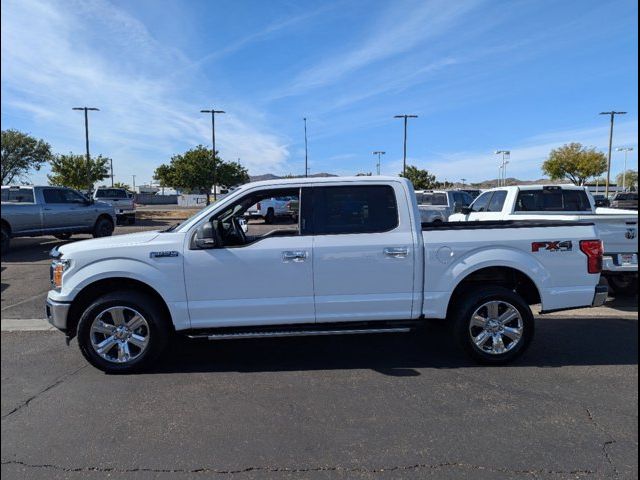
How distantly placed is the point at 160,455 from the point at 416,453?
5.70 feet

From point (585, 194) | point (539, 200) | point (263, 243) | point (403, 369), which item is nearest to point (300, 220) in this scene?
point (263, 243)

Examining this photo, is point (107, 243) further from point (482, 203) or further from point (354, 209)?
point (482, 203)

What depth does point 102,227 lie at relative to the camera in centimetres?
1588

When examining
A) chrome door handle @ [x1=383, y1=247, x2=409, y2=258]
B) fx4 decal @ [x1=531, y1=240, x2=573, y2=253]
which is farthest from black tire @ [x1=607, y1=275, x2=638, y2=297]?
chrome door handle @ [x1=383, y1=247, x2=409, y2=258]

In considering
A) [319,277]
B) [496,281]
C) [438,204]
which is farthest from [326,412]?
[438,204]

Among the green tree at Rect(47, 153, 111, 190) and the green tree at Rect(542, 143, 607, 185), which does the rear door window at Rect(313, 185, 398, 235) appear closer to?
the green tree at Rect(47, 153, 111, 190)

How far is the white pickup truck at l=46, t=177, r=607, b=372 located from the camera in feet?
14.9

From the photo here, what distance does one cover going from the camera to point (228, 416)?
373 centimetres

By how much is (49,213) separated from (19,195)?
891mm

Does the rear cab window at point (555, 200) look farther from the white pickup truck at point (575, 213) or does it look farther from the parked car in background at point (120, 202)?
the parked car in background at point (120, 202)

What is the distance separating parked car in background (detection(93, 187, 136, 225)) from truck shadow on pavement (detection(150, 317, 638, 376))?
19987mm

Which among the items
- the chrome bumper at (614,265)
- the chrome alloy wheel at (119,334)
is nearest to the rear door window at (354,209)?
the chrome alloy wheel at (119,334)

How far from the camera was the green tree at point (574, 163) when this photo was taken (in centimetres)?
5494

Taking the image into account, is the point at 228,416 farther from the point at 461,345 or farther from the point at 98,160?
the point at 98,160
